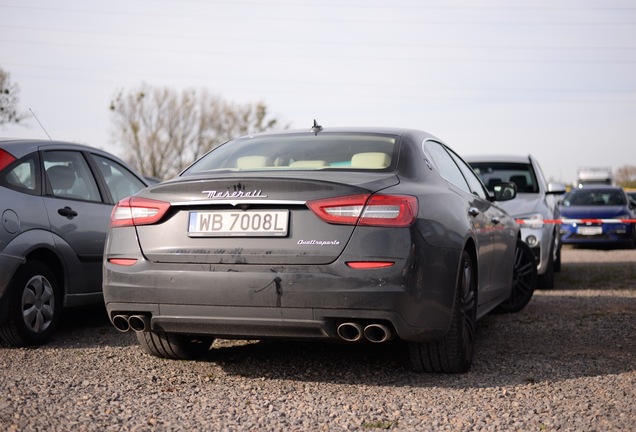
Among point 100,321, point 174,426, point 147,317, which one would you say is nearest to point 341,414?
Answer: point 174,426

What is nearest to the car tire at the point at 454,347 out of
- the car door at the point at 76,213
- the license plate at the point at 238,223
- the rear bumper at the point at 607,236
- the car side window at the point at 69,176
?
the license plate at the point at 238,223

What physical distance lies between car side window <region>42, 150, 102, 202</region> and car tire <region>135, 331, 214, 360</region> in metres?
1.76

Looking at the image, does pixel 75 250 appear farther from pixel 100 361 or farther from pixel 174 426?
pixel 174 426

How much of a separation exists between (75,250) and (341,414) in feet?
11.0

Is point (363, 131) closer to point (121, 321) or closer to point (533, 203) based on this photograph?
point (121, 321)

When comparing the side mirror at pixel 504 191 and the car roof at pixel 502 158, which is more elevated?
the side mirror at pixel 504 191

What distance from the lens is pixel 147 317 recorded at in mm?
4945

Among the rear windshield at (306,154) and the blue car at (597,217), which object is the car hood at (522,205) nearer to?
the rear windshield at (306,154)

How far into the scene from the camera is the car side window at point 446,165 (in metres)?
5.89

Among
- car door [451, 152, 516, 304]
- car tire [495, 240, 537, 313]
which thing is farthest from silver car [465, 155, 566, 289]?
car door [451, 152, 516, 304]

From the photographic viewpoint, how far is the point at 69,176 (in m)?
7.20

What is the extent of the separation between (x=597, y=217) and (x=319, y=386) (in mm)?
15690

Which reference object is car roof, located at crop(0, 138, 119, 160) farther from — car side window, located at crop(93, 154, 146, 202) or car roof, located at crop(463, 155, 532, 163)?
car roof, located at crop(463, 155, 532, 163)

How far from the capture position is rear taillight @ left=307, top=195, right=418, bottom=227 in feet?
15.0
